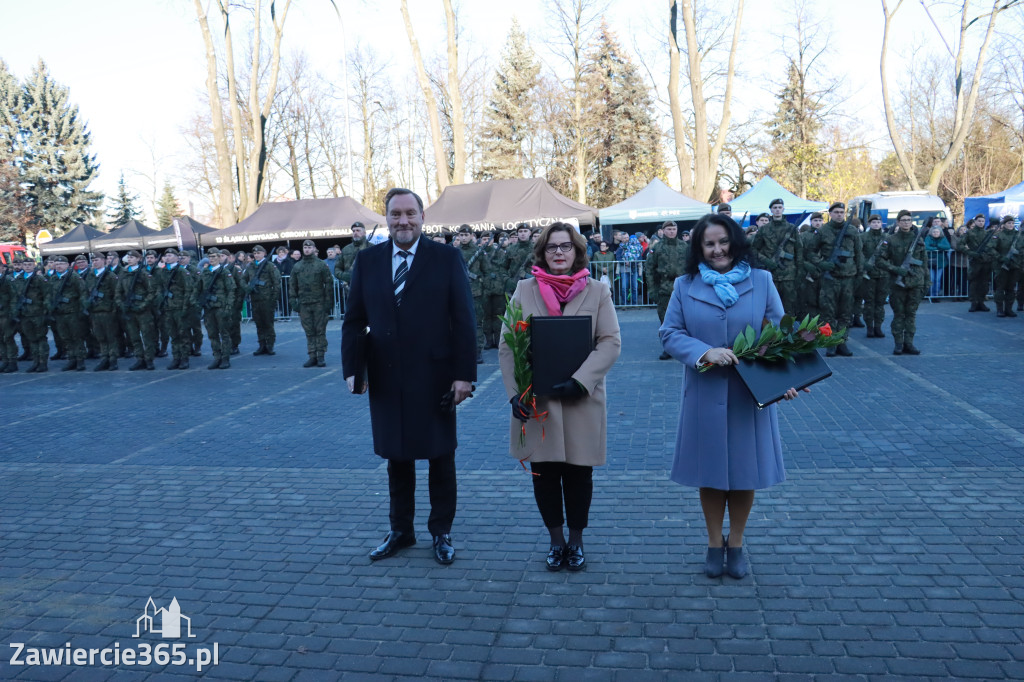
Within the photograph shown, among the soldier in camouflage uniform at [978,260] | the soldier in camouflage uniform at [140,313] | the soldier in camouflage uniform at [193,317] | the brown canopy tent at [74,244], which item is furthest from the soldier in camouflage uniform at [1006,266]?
the brown canopy tent at [74,244]

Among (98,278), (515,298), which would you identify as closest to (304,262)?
(98,278)

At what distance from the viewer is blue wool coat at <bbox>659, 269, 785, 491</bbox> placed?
388 centimetres

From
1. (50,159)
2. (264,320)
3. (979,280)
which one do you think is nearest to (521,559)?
(264,320)

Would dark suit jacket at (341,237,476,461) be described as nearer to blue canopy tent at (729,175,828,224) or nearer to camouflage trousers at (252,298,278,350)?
camouflage trousers at (252,298,278,350)

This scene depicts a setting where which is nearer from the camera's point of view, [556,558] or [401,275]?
[556,558]

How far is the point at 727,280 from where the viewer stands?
3900 millimetres

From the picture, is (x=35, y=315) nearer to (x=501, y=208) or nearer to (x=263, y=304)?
(x=263, y=304)

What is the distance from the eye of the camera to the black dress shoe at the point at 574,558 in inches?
166

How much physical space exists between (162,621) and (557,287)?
8.45 ft

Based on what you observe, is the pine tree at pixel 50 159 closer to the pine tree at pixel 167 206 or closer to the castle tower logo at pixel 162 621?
the pine tree at pixel 167 206

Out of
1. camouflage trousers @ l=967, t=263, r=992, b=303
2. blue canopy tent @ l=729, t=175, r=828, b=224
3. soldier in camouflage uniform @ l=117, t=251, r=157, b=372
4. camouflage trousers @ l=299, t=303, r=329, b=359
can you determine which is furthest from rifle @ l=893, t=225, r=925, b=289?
soldier in camouflage uniform @ l=117, t=251, r=157, b=372

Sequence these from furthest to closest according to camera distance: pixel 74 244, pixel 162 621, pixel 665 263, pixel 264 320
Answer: pixel 74 244 → pixel 264 320 → pixel 665 263 → pixel 162 621

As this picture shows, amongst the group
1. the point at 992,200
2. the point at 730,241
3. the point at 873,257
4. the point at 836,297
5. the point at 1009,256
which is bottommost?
the point at 836,297

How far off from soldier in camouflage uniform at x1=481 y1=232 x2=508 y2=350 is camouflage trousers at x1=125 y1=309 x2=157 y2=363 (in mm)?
5644
